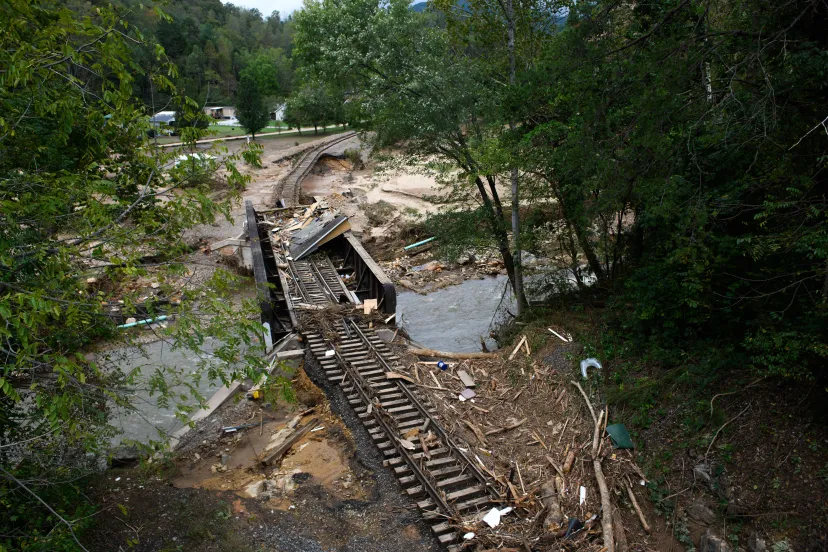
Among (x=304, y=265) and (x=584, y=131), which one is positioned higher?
(x=584, y=131)

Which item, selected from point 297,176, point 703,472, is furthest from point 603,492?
point 297,176

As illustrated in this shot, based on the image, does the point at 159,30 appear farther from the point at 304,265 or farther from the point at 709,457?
the point at 709,457

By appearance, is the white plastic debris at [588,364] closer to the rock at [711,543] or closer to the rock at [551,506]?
the rock at [551,506]

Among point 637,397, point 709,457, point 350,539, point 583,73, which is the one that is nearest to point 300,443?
point 350,539

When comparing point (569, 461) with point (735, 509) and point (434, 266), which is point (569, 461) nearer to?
point (735, 509)

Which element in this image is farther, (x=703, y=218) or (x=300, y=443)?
(x=300, y=443)

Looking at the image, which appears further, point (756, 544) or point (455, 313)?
point (455, 313)

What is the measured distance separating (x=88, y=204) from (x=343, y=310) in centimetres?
923

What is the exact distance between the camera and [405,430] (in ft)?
32.7

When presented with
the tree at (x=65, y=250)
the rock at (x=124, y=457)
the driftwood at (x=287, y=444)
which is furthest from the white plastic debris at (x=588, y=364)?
the rock at (x=124, y=457)

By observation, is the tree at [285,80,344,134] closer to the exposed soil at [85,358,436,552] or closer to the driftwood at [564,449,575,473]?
the exposed soil at [85,358,436,552]

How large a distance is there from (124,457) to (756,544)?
32.8ft

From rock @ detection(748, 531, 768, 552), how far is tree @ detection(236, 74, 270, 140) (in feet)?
147

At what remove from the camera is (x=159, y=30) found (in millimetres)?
55781
